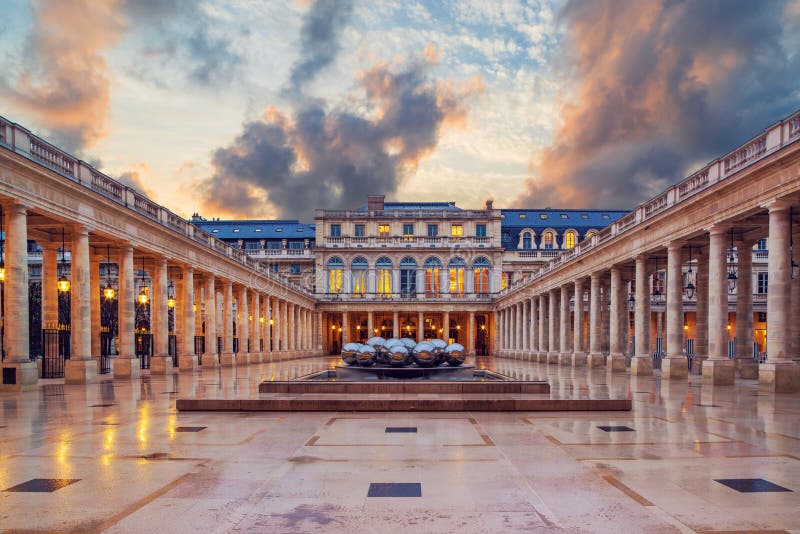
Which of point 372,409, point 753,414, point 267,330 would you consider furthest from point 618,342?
point 267,330

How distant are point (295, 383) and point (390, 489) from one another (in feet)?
40.7

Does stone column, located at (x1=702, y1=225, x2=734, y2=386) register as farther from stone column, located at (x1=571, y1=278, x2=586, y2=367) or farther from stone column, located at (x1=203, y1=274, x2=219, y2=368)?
stone column, located at (x1=203, y1=274, x2=219, y2=368)

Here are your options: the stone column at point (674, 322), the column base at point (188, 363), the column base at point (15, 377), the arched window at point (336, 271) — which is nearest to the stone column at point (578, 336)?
the stone column at point (674, 322)

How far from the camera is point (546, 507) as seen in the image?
296 inches

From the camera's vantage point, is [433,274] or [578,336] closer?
[578,336]

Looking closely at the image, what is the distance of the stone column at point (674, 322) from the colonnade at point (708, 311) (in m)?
0.05

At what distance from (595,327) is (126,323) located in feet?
105

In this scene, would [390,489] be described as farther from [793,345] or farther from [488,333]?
[488,333]

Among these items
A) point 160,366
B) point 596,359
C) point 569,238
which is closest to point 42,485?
point 160,366

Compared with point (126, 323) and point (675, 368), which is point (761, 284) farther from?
point (126, 323)

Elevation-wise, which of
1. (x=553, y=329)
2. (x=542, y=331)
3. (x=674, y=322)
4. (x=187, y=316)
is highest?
(x=674, y=322)

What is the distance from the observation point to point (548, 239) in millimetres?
99062

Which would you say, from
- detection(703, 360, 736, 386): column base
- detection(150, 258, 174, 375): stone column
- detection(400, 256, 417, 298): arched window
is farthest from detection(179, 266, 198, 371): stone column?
detection(400, 256, 417, 298): arched window

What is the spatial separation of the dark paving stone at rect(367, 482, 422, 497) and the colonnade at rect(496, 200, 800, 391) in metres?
20.3
